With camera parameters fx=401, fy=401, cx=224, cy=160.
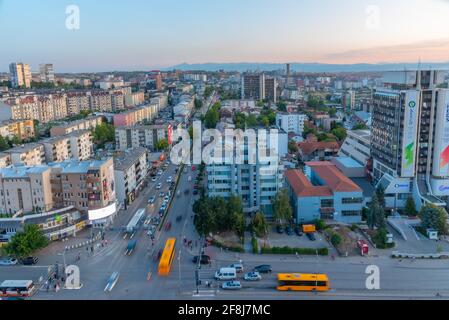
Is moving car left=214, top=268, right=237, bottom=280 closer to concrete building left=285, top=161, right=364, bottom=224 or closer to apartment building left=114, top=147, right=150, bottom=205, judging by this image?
concrete building left=285, top=161, right=364, bottom=224

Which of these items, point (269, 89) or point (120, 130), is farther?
point (269, 89)

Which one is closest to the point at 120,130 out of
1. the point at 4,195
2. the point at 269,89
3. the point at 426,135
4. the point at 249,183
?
the point at 4,195

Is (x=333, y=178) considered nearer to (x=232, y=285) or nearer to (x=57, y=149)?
(x=232, y=285)

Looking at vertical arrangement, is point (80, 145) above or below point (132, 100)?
below

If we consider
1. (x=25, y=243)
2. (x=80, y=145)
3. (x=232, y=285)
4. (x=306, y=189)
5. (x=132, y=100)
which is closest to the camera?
(x=232, y=285)

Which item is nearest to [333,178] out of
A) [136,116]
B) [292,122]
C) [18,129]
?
[292,122]

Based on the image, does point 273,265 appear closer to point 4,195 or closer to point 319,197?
point 319,197

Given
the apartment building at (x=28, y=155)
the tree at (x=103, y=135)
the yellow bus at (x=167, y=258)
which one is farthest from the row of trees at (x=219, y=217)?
the tree at (x=103, y=135)
